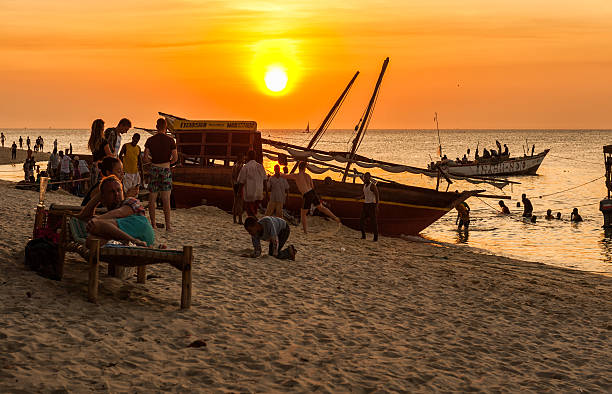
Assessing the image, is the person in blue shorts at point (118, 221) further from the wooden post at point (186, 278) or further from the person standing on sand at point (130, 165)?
the person standing on sand at point (130, 165)

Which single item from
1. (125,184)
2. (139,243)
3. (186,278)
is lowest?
(186,278)

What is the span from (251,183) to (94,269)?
8354mm

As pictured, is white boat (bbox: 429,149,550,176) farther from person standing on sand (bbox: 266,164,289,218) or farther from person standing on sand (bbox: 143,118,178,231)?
person standing on sand (bbox: 143,118,178,231)

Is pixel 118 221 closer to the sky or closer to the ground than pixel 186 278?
closer to the sky

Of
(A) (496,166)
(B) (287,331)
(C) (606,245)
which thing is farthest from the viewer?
(A) (496,166)

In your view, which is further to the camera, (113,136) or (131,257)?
(113,136)

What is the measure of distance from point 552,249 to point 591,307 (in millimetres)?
14378

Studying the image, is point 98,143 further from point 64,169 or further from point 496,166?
point 496,166

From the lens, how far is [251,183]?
1579 centimetres

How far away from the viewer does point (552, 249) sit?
25500 mm

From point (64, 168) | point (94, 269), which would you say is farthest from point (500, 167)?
point (94, 269)

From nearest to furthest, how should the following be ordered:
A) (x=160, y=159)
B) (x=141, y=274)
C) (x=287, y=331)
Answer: (x=287, y=331)
(x=141, y=274)
(x=160, y=159)

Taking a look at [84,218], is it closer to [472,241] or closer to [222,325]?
[222,325]

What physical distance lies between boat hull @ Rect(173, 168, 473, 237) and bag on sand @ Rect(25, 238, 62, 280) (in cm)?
1342
